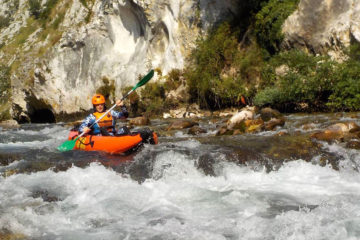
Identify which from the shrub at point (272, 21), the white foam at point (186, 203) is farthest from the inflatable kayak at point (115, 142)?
the shrub at point (272, 21)

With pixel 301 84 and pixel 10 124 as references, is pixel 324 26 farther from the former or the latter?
pixel 10 124

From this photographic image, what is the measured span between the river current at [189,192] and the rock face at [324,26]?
6.67m

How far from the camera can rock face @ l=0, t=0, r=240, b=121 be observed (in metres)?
19.3

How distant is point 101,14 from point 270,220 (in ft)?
75.2

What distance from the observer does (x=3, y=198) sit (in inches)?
197

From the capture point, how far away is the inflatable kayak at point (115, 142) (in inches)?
299

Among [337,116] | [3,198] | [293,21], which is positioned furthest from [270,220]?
[293,21]

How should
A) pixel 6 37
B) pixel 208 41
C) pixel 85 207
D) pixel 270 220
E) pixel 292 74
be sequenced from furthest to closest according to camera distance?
pixel 6 37
pixel 208 41
pixel 292 74
pixel 85 207
pixel 270 220

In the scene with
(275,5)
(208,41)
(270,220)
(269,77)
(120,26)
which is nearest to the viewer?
(270,220)

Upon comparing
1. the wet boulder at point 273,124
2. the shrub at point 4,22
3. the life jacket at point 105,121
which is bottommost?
the wet boulder at point 273,124

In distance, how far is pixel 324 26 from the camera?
1404 centimetres

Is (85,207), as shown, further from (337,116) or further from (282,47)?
(282,47)

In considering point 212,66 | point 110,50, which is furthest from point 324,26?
point 110,50

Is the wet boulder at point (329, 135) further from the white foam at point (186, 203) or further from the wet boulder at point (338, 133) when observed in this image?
the white foam at point (186, 203)
